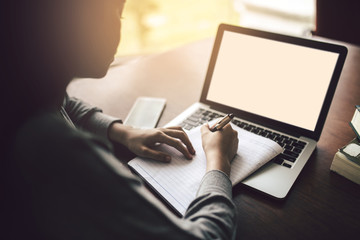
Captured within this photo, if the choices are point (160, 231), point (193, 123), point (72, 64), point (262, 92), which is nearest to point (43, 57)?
point (72, 64)

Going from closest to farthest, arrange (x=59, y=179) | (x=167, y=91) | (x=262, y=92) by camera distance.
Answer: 1. (x=59, y=179)
2. (x=262, y=92)
3. (x=167, y=91)

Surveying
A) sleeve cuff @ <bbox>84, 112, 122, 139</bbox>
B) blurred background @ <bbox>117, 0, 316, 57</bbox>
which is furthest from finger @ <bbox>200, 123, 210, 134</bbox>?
blurred background @ <bbox>117, 0, 316, 57</bbox>

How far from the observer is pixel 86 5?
54 cm

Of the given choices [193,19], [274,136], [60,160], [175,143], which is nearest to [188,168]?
[175,143]

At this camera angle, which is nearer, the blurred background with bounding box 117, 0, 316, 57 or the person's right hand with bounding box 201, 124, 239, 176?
the person's right hand with bounding box 201, 124, 239, 176

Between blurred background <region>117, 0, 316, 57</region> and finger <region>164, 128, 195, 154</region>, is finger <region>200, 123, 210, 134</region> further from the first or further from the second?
blurred background <region>117, 0, 316, 57</region>

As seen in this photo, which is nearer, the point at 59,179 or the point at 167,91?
the point at 59,179

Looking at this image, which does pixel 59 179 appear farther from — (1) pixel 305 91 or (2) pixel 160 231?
(1) pixel 305 91

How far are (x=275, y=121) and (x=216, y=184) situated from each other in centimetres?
37

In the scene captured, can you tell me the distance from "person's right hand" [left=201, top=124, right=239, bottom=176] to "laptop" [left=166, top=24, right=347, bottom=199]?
8cm

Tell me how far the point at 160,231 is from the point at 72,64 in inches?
13.1

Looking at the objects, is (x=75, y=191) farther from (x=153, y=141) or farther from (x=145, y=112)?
(x=145, y=112)

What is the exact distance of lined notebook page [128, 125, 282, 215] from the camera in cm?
69

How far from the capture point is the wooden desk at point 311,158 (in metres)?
0.64
